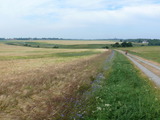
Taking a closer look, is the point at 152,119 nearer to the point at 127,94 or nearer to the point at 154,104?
the point at 154,104

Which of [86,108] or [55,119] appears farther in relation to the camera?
[86,108]

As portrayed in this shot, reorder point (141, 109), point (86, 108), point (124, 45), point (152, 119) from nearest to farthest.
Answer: point (152, 119)
point (141, 109)
point (86, 108)
point (124, 45)

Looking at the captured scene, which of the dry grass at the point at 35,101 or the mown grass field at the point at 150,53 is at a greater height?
the dry grass at the point at 35,101

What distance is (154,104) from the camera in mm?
7410

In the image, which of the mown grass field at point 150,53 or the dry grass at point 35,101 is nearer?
the dry grass at point 35,101

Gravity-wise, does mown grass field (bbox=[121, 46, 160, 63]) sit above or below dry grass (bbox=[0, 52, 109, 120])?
below

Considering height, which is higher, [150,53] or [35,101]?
[35,101]

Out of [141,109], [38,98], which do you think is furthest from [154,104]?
[38,98]

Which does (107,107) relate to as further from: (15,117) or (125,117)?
(15,117)

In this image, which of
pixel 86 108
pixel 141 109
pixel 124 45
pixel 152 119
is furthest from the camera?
pixel 124 45

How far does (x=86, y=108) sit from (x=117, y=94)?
2.22 m

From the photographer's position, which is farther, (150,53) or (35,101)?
(150,53)

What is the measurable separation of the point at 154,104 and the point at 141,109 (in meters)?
0.87

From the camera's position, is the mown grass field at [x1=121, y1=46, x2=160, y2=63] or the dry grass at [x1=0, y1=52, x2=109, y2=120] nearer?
the dry grass at [x1=0, y1=52, x2=109, y2=120]
